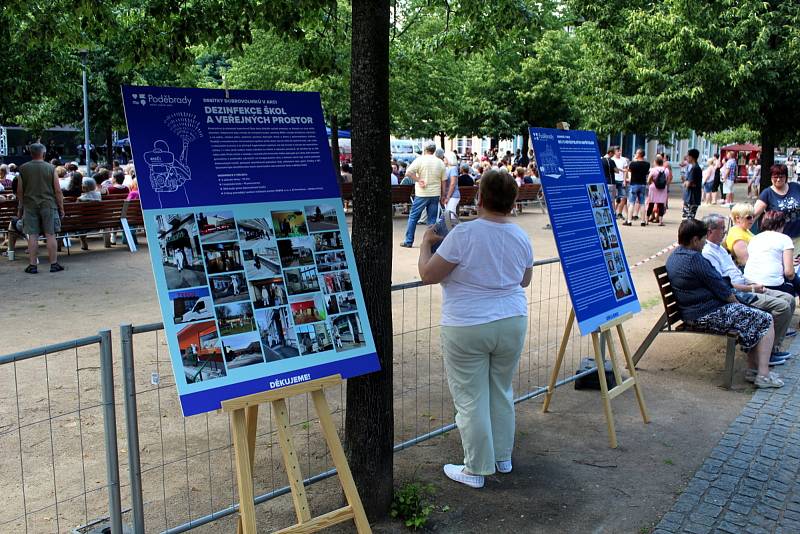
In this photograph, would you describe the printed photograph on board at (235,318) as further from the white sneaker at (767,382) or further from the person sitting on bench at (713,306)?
the white sneaker at (767,382)

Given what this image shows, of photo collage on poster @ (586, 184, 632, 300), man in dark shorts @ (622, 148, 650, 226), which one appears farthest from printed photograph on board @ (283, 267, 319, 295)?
man in dark shorts @ (622, 148, 650, 226)

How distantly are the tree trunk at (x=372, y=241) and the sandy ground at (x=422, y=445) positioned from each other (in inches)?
12.5

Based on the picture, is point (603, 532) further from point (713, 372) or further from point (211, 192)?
point (713, 372)

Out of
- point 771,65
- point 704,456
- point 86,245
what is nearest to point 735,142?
point 771,65

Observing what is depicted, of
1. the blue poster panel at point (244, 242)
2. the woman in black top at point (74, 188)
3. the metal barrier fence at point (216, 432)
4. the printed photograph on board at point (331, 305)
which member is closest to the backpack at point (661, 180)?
the metal barrier fence at point (216, 432)

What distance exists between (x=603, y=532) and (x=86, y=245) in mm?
11535

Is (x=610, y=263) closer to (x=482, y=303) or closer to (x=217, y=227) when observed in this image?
(x=482, y=303)

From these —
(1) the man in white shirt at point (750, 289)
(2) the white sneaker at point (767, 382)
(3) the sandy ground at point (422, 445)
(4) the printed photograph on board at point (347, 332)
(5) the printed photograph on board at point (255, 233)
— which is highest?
(5) the printed photograph on board at point (255, 233)

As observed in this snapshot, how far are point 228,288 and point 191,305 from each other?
6.4 inches

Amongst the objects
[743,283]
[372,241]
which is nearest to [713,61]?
[743,283]

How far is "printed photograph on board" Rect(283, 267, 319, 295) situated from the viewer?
332cm

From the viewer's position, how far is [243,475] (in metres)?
3.10

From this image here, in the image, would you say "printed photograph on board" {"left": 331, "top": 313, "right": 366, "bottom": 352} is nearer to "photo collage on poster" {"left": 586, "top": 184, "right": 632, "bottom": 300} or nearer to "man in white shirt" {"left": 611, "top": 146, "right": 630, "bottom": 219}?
"photo collage on poster" {"left": 586, "top": 184, "right": 632, "bottom": 300}

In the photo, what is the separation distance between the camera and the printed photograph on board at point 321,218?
3500 mm
